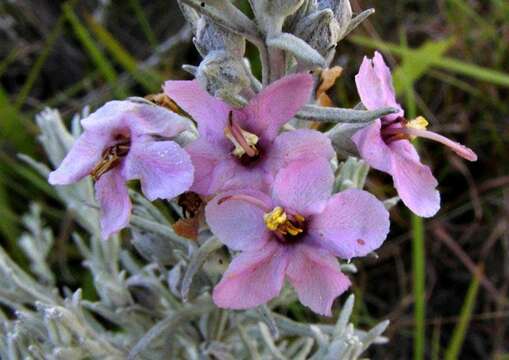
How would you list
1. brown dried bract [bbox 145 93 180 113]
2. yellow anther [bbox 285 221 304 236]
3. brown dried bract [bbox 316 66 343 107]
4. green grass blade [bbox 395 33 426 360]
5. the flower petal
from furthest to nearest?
green grass blade [bbox 395 33 426 360], brown dried bract [bbox 316 66 343 107], brown dried bract [bbox 145 93 180 113], yellow anther [bbox 285 221 304 236], the flower petal

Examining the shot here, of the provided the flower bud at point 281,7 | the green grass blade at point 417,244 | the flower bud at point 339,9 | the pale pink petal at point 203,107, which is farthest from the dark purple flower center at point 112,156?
the green grass blade at point 417,244

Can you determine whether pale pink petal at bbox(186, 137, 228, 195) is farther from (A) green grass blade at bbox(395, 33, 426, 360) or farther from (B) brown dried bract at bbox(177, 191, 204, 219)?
(A) green grass blade at bbox(395, 33, 426, 360)

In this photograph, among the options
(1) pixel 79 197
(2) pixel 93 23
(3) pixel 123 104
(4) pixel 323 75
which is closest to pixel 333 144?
(4) pixel 323 75

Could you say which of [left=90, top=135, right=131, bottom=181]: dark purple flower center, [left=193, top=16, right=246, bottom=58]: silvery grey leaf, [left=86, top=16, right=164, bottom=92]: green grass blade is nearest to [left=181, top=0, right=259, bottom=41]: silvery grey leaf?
[left=193, top=16, right=246, bottom=58]: silvery grey leaf

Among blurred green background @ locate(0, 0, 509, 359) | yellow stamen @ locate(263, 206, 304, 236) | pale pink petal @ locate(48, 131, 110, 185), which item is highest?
pale pink petal @ locate(48, 131, 110, 185)

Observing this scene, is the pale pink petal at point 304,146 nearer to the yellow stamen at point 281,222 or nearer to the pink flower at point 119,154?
the yellow stamen at point 281,222

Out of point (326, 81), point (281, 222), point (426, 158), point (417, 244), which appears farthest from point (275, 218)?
point (426, 158)

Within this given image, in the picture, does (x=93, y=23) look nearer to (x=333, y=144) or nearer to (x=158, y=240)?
(x=158, y=240)

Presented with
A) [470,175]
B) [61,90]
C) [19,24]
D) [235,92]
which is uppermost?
[235,92]
